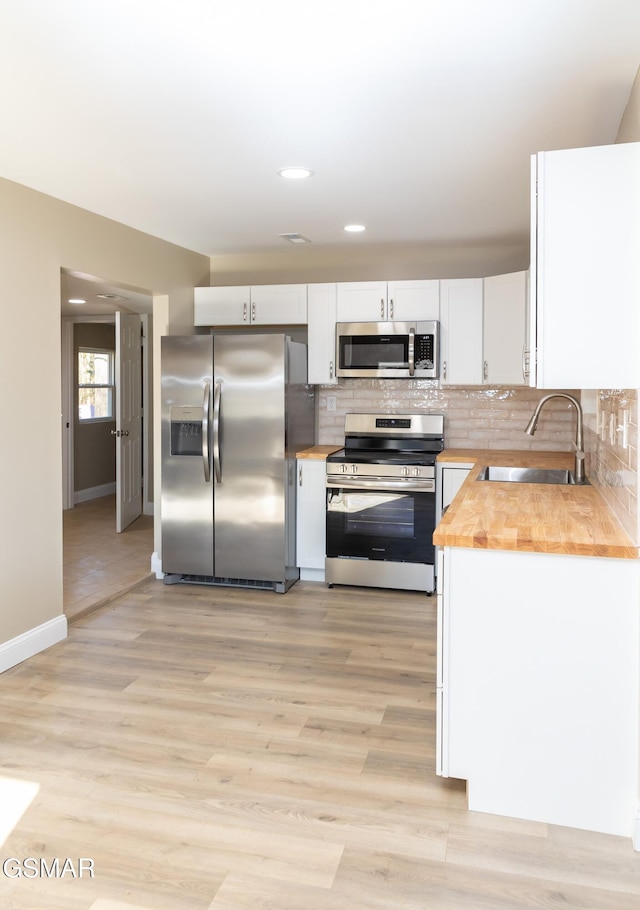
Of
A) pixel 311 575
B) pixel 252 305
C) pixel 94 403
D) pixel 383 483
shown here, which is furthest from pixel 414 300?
pixel 94 403

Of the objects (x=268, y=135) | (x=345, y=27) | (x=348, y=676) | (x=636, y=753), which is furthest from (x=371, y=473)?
(x=345, y=27)

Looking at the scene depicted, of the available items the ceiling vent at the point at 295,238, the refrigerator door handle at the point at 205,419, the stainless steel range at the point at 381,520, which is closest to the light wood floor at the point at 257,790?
the stainless steel range at the point at 381,520

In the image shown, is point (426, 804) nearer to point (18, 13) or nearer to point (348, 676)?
point (348, 676)

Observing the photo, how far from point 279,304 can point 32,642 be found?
2852 millimetres

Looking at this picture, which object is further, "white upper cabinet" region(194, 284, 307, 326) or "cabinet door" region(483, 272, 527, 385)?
"white upper cabinet" region(194, 284, 307, 326)

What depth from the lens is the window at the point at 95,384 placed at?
8.65 meters

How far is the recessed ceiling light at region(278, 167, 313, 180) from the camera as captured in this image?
334 cm

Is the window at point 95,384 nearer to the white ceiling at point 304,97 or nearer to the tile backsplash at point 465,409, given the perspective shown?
the tile backsplash at point 465,409

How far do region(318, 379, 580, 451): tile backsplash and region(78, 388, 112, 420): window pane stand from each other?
13.5 ft

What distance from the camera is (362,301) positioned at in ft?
16.9

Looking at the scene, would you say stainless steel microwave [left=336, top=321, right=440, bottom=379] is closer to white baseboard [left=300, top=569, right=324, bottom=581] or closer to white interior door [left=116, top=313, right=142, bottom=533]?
white baseboard [left=300, top=569, right=324, bottom=581]

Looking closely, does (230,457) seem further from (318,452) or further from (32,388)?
(32,388)

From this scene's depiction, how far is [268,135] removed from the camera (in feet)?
9.49

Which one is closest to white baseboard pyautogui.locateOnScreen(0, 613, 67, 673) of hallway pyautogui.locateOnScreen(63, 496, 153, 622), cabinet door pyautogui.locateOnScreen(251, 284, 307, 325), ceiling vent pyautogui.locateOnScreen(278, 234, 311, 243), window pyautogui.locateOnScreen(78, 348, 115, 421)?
hallway pyautogui.locateOnScreen(63, 496, 153, 622)
